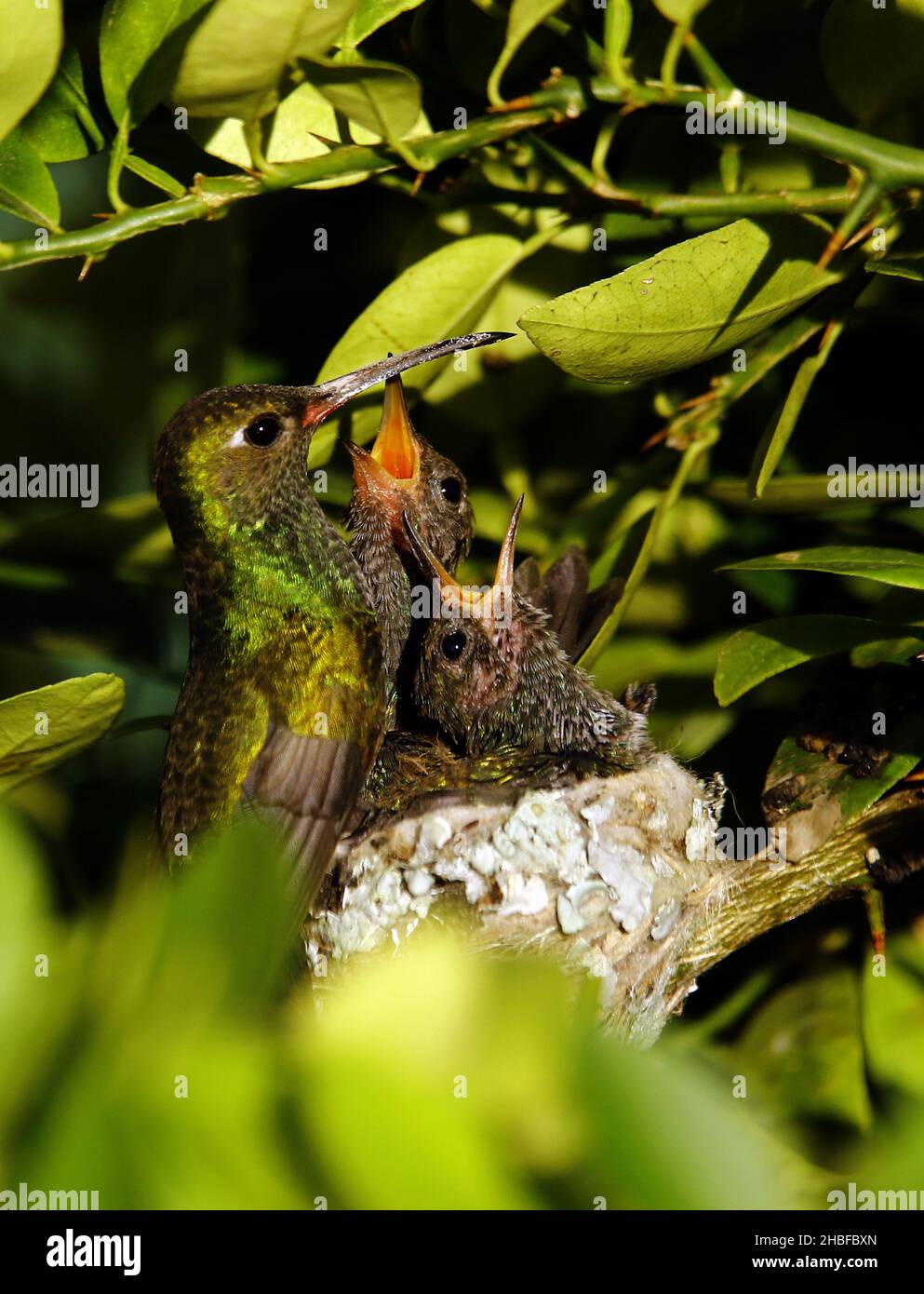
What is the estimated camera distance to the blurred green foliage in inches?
12.4

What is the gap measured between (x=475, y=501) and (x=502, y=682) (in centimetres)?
51

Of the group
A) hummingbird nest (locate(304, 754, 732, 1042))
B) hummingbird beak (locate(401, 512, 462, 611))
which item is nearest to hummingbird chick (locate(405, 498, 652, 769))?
hummingbird beak (locate(401, 512, 462, 611))

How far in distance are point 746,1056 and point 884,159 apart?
1.24 m

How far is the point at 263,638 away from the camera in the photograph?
2184mm

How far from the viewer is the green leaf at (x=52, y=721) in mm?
1392

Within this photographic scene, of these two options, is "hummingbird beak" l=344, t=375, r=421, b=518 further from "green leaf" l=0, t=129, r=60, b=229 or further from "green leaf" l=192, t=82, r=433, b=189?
"green leaf" l=0, t=129, r=60, b=229

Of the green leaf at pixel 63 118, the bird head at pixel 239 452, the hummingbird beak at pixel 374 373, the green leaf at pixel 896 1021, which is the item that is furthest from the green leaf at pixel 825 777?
the green leaf at pixel 63 118

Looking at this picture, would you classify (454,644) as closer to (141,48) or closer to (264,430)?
(264,430)

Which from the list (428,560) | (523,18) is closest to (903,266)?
(523,18)

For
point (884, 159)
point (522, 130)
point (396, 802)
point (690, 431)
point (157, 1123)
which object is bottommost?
point (157, 1123)

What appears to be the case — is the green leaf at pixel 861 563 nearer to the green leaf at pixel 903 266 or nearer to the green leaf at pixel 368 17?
the green leaf at pixel 903 266

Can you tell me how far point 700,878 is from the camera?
75.6 inches

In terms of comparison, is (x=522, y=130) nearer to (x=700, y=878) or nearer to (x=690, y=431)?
(x=690, y=431)

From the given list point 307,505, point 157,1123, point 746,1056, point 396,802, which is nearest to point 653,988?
point 746,1056
